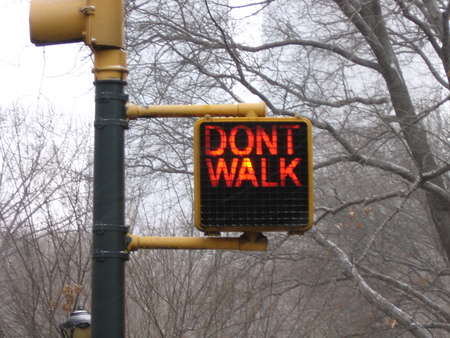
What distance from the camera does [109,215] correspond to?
3803 millimetres

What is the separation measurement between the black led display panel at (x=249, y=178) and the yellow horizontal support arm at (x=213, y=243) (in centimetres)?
17

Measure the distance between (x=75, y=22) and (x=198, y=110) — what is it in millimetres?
806

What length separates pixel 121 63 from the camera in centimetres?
398

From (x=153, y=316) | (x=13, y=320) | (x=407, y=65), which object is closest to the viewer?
(x=153, y=316)

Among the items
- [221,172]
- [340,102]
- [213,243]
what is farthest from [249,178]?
[340,102]

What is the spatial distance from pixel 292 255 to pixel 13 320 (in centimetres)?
499

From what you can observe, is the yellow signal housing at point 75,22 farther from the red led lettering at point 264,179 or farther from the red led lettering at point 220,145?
the red led lettering at point 264,179

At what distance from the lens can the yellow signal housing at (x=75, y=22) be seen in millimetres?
3936

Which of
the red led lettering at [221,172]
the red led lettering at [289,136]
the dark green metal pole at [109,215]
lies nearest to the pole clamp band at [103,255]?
the dark green metal pole at [109,215]

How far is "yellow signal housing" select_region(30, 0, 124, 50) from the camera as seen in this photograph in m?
3.94

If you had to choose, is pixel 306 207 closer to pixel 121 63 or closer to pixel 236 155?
pixel 236 155

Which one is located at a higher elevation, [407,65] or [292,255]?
[407,65]

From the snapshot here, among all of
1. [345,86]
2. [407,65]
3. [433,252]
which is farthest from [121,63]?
[433,252]

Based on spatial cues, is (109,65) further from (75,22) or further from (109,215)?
(109,215)
